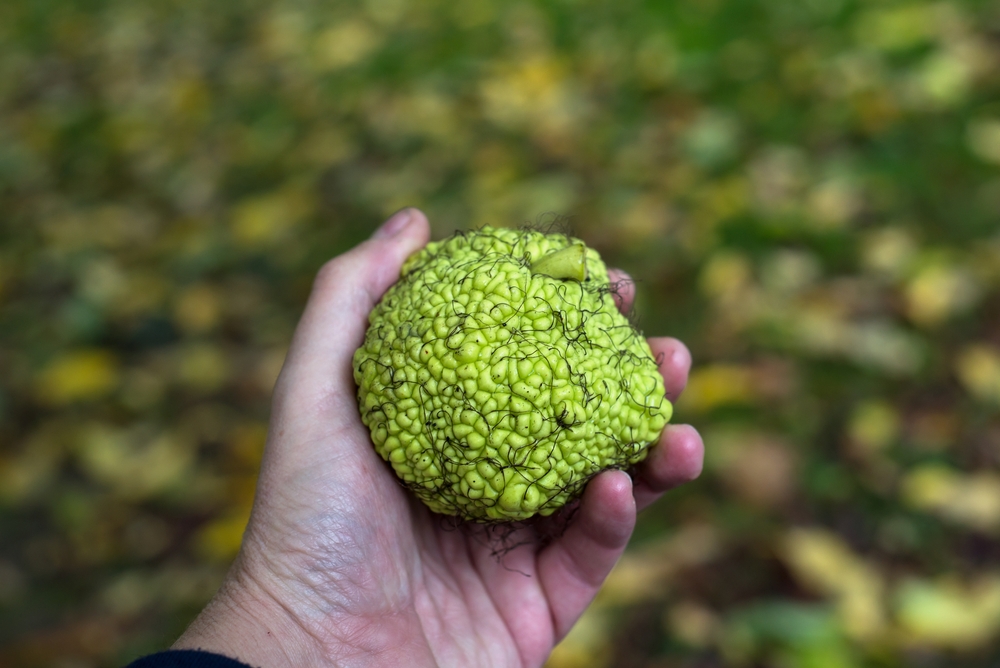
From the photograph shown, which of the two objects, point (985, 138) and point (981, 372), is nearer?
point (981, 372)

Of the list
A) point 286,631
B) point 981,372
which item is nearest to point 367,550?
point 286,631

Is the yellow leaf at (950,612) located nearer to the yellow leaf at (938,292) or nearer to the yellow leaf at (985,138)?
the yellow leaf at (938,292)

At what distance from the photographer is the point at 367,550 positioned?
2.42 metres

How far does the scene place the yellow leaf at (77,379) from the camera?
13.8 ft

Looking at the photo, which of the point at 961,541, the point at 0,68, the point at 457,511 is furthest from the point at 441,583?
the point at 0,68

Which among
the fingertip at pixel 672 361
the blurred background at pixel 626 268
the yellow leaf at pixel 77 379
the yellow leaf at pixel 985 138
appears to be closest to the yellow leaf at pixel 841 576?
the blurred background at pixel 626 268

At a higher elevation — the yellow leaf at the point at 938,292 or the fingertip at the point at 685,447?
the fingertip at the point at 685,447

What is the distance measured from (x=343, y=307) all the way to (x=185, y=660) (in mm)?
1154

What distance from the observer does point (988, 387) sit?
343 cm

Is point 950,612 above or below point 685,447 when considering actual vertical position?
below

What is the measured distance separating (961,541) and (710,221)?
188 centimetres

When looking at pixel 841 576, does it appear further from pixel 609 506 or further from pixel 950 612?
pixel 609 506

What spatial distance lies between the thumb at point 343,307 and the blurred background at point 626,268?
130cm

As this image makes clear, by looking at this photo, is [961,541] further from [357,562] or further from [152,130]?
[152,130]
